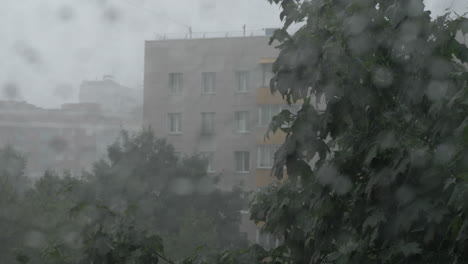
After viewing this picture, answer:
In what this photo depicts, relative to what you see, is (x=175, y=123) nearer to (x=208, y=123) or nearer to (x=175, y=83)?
(x=208, y=123)

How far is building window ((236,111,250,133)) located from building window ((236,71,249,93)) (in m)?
0.29

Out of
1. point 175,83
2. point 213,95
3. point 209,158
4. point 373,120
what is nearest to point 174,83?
point 175,83

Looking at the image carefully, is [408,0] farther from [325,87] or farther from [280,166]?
[280,166]

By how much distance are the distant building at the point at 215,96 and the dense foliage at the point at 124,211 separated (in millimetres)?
730

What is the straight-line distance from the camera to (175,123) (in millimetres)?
7723

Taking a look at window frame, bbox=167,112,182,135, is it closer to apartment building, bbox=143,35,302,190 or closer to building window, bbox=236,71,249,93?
apartment building, bbox=143,35,302,190

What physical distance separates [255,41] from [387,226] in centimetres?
458

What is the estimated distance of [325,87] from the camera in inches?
51.9

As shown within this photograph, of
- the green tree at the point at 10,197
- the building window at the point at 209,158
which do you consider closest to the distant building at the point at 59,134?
the green tree at the point at 10,197

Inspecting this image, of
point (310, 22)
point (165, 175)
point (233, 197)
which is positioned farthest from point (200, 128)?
point (310, 22)

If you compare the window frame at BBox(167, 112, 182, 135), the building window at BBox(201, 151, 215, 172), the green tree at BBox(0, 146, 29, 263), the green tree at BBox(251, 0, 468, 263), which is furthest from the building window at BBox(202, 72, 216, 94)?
the green tree at BBox(251, 0, 468, 263)

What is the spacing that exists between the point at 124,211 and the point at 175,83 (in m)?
5.20

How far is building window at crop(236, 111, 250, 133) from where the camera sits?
6847mm

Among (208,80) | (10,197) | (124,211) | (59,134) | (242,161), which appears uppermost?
(208,80)
